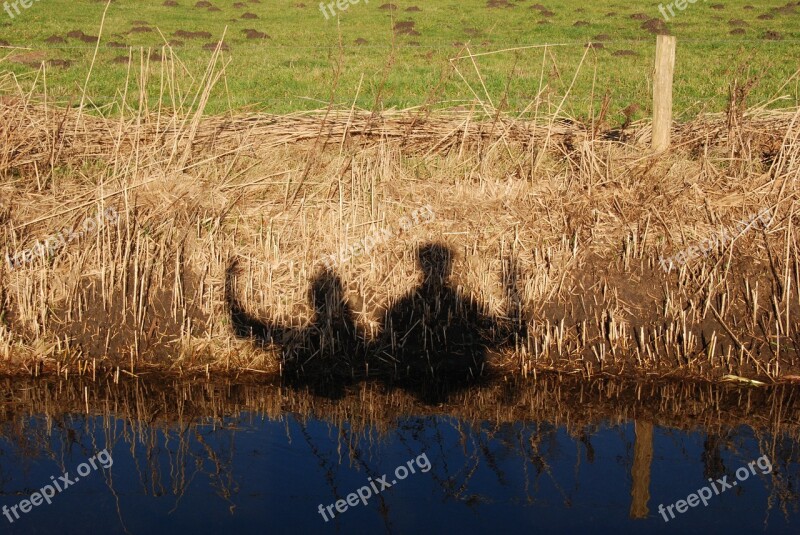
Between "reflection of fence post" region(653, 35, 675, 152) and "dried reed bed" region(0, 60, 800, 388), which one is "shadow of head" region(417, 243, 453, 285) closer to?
"dried reed bed" region(0, 60, 800, 388)

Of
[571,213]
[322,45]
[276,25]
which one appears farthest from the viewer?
[276,25]

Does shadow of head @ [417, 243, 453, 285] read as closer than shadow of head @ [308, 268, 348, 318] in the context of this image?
No

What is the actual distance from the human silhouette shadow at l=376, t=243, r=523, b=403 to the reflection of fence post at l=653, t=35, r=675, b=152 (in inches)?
96.8

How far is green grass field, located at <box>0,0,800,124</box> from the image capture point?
454 inches

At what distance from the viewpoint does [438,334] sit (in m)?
7.30

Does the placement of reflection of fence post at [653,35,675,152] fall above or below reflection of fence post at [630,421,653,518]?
above

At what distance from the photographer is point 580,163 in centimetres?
816

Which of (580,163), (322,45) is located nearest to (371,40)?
(322,45)

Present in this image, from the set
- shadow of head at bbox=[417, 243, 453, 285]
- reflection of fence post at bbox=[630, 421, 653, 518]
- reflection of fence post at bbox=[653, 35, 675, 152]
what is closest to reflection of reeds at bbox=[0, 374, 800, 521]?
reflection of fence post at bbox=[630, 421, 653, 518]

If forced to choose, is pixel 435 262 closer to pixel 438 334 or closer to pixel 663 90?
pixel 438 334

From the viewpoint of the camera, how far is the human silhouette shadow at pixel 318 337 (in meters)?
7.16

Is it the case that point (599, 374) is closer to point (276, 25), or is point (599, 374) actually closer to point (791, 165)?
point (791, 165)

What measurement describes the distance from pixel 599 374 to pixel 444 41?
1209 centimetres

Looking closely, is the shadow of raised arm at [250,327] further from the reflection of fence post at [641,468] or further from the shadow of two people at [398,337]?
the reflection of fence post at [641,468]
